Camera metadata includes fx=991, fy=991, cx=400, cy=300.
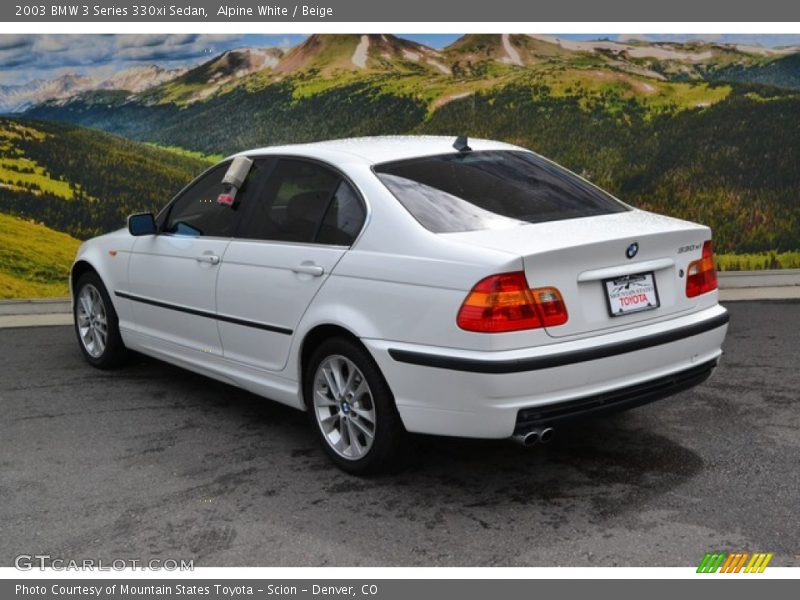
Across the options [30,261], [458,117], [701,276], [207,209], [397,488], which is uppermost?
[458,117]

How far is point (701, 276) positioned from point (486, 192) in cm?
109

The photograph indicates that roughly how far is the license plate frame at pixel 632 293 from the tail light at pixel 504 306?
1.12 ft

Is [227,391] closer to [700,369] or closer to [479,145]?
[479,145]

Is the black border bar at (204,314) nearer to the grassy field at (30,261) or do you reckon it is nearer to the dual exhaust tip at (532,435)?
the dual exhaust tip at (532,435)

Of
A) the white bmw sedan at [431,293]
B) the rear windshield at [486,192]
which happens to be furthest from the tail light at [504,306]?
the rear windshield at [486,192]

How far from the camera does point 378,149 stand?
516 centimetres

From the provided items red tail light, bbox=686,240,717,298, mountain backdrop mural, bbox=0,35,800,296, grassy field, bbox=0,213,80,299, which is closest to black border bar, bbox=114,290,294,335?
red tail light, bbox=686,240,717,298

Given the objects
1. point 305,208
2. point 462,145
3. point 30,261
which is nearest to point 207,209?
point 305,208

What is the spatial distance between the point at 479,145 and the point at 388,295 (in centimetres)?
144

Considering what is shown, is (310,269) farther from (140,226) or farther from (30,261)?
(30,261)

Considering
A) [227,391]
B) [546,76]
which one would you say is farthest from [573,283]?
[546,76]

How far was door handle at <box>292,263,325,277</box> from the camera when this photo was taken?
468cm

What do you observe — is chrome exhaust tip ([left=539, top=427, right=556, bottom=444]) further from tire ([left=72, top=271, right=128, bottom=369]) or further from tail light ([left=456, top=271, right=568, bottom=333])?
tire ([left=72, top=271, right=128, bottom=369])

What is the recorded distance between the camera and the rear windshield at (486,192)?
14.8 feet
